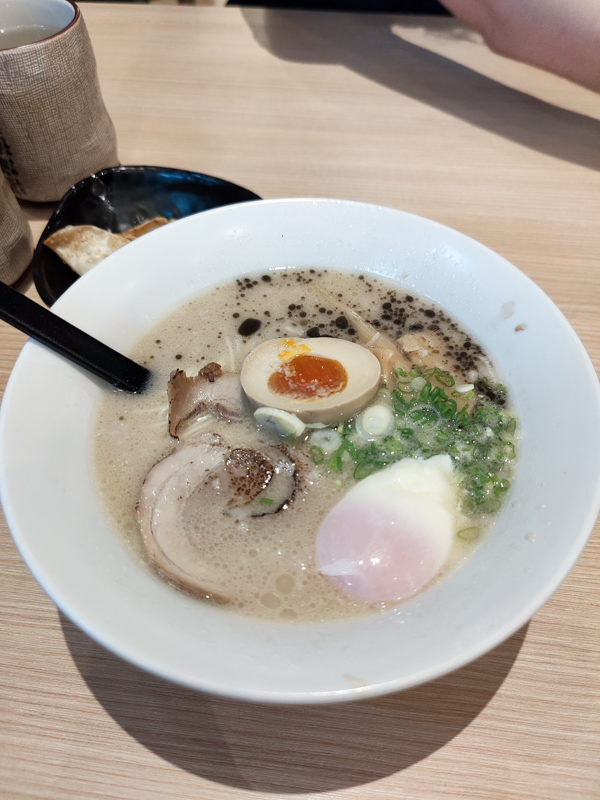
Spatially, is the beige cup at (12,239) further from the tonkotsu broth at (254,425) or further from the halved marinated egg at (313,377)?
the halved marinated egg at (313,377)

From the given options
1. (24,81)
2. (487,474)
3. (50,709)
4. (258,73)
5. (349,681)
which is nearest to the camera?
(349,681)

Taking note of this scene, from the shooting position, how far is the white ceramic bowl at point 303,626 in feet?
2.28

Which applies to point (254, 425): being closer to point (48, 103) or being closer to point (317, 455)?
point (317, 455)

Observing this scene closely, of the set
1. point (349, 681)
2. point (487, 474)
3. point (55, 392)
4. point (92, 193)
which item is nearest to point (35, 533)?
point (55, 392)

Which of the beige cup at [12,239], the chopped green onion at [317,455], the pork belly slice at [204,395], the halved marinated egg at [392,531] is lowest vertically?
the halved marinated egg at [392,531]

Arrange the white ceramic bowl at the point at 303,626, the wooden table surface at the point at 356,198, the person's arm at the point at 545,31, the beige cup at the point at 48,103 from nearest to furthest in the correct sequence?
the white ceramic bowl at the point at 303,626
the wooden table surface at the point at 356,198
the beige cup at the point at 48,103
the person's arm at the point at 545,31

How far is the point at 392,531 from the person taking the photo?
94 cm

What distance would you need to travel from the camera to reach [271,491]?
103 centimetres

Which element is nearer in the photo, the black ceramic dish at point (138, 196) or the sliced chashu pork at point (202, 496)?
the sliced chashu pork at point (202, 496)

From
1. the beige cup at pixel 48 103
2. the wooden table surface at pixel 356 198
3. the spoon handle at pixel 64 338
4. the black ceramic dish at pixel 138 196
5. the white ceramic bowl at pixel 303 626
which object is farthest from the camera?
the black ceramic dish at pixel 138 196

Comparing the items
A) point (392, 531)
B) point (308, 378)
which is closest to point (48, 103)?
point (308, 378)

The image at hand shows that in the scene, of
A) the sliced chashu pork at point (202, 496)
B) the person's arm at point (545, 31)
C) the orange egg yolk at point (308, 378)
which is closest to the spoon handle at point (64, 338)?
the sliced chashu pork at point (202, 496)

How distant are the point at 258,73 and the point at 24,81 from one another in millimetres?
1120

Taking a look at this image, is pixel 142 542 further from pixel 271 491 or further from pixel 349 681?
pixel 349 681
